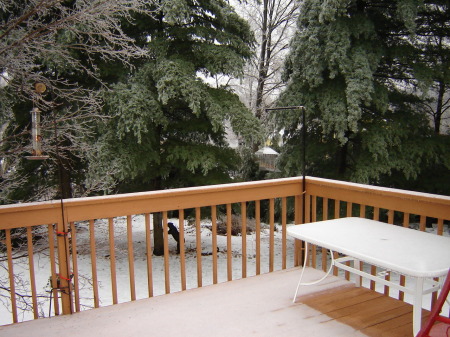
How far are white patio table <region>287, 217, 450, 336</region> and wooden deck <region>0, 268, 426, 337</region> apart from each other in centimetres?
20

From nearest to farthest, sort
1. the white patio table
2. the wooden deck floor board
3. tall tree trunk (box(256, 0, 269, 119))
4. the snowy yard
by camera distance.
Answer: the white patio table, the wooden deck floor board, the snowy yard, tall tree trunk (box(256, 0, 269, 119))

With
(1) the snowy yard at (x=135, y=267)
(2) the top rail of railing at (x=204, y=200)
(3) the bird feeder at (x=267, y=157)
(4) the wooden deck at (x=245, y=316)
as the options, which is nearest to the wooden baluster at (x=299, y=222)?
(2) the top rail of railing at (x=204, y=200)

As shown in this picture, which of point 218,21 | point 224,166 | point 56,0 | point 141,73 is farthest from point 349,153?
point 56,0

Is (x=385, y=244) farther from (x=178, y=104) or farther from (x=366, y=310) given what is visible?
(x=178, y=104)

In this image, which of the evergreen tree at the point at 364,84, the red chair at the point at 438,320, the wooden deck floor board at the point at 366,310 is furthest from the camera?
the evergreen tree at the point at 364,84

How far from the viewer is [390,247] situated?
2219 mm

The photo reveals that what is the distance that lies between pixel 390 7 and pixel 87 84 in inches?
257

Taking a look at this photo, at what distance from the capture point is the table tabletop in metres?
1.92

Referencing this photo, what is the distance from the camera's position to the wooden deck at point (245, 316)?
2285 mm

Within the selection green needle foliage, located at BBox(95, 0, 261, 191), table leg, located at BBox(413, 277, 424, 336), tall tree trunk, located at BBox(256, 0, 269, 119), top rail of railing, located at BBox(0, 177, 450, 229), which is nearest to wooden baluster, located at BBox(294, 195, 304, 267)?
top rail of railing, located at BBox(0, 177, 450, 229)

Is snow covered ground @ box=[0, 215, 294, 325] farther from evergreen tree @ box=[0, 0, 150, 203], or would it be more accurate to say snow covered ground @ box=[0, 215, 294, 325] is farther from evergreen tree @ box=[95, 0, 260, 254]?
evergreen tree @ box=[0, 0, 150, 203]

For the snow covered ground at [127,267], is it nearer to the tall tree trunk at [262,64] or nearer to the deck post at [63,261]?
the deck post at [63,261]

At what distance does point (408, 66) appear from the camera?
335 inches

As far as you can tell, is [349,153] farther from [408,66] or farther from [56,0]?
[56,0]
